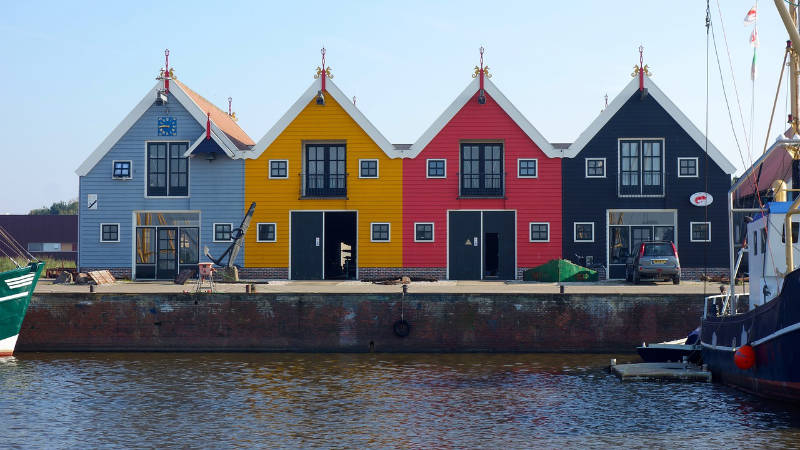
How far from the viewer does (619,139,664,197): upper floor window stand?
3941 cm

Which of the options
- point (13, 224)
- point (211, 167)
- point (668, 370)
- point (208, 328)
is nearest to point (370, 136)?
point (211, 167)

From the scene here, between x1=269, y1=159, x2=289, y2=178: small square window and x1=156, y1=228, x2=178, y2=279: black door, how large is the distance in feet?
17.2

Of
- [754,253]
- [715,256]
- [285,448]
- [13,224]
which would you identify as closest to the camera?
[285,448]

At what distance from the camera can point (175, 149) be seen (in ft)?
134

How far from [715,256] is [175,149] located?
2492 centimetres

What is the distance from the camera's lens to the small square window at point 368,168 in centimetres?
4038

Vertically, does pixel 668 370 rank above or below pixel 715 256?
below

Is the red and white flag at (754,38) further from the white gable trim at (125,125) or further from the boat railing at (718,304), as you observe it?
the white gable trim at (125,125)

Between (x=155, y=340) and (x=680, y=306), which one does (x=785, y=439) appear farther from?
(x=155, y=340)

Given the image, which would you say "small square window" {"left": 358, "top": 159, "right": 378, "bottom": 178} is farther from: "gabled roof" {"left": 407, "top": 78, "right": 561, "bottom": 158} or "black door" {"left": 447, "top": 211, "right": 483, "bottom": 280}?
"black door" {"left": 447, "top": 211, "right": 483, "bottom": 280}

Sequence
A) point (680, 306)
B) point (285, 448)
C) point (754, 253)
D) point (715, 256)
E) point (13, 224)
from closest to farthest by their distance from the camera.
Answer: point (285, 448)
point (754, 253)
point (680, 306)
point (715, 256)
point (13, 224)

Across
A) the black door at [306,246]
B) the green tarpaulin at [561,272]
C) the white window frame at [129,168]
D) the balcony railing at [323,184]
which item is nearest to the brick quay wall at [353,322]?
the green tarpaulin at [561,272]

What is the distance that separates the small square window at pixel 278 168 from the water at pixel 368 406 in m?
14.4

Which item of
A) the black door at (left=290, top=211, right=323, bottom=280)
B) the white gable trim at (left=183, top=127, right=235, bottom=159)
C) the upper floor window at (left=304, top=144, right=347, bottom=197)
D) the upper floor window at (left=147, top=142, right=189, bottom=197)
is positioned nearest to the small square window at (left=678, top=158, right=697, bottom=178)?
the upper floor window at (left=304, top=144, right=347, bottom=197)
